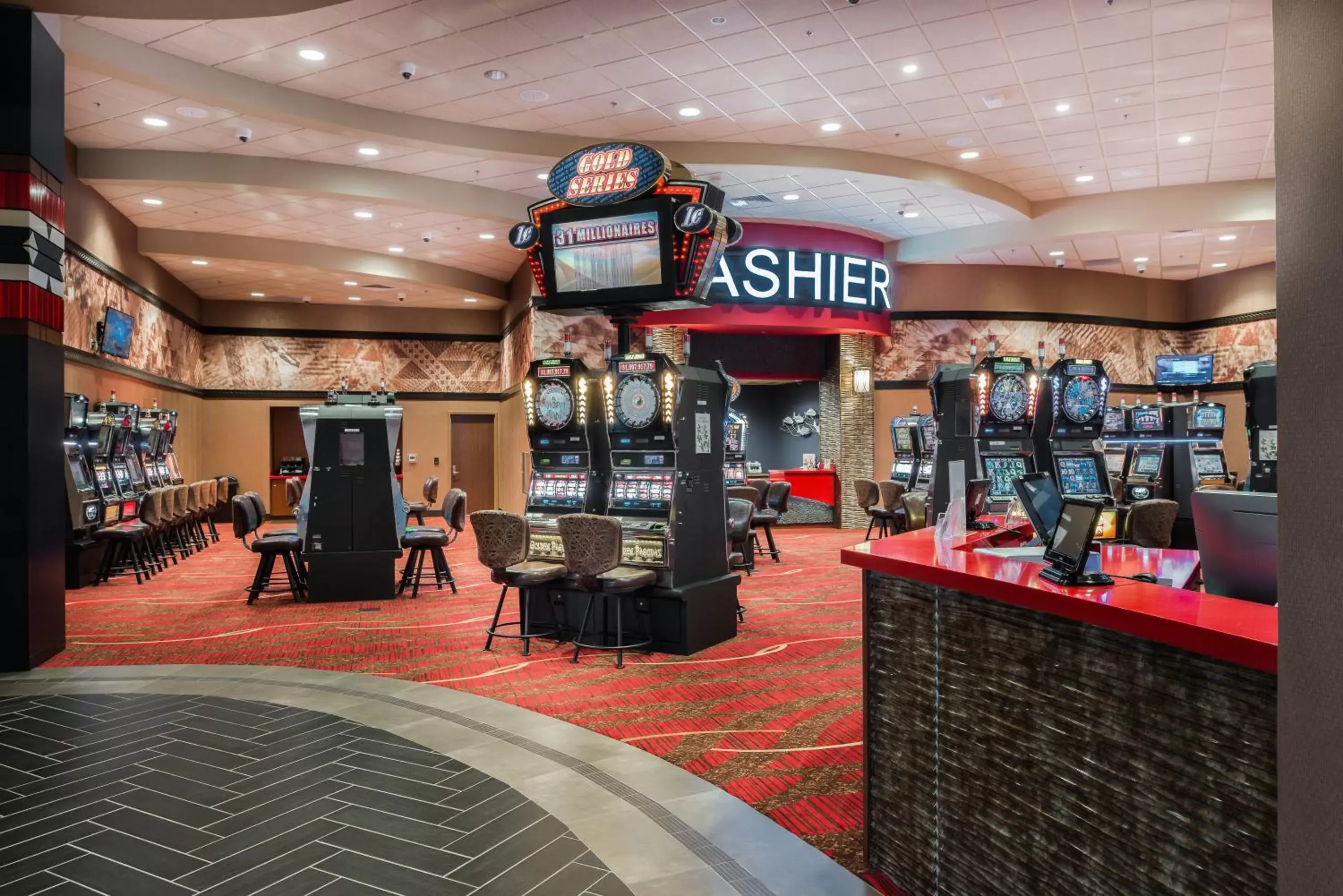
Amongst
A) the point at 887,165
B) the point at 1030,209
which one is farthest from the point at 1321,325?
the point at 1030,209

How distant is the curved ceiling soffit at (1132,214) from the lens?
11039 millimetres

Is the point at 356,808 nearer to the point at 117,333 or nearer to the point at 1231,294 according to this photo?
the point at 117,333

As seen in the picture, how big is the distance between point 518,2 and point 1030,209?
8154 mm

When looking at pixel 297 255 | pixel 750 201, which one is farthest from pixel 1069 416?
pixel 297 255

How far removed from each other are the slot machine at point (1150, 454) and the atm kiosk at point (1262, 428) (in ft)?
7.82

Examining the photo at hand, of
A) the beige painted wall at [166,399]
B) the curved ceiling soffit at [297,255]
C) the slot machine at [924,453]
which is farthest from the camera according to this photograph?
the curved ceiling soffit at [297,255]

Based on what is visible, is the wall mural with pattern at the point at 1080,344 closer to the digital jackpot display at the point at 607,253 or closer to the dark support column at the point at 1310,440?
the digital jackpot display at the point at 607,253

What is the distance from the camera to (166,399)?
13328 mm

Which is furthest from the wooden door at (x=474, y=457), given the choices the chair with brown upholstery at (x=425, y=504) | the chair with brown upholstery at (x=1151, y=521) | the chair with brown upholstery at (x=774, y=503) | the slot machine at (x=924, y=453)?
the chair with brown upholstery at (x=1151, y=521)

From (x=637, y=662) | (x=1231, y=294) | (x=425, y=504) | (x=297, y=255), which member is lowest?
(x=637, y=662)

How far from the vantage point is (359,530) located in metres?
7.71

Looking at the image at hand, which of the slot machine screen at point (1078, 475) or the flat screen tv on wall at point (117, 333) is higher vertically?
the flat screen tv on wall at point (117, 333)

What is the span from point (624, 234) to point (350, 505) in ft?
11.9

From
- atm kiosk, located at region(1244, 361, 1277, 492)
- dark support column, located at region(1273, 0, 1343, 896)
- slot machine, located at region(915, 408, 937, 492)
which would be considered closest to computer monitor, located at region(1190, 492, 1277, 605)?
dark support column, located at region(1273, 0, 1343, 896)
